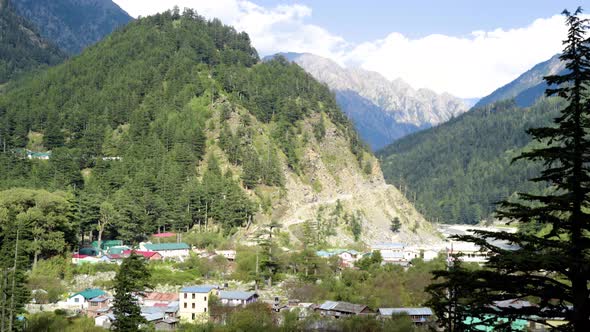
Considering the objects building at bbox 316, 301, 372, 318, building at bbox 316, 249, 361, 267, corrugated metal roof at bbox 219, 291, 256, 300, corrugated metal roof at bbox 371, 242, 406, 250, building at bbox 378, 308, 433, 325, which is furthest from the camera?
corrugated metal roof at bbox 371, 242, 406, 250

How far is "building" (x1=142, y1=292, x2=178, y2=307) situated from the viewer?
176ft

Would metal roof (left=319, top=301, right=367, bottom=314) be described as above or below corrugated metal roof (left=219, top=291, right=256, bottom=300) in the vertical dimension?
below

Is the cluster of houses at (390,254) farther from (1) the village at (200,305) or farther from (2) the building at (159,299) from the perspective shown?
(2) the building at (159,299)

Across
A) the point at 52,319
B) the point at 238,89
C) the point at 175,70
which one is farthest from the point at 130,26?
the point at 52,319

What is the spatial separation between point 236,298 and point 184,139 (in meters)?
51.1

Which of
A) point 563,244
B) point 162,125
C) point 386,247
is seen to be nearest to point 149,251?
point 162,125

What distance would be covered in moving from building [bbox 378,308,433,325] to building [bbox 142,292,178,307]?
829 inches

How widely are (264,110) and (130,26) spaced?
51328mm

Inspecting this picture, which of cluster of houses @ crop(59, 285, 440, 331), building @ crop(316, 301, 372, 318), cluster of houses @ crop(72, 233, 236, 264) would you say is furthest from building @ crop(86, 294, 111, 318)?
building @ crop(316, 301, 372, 318)

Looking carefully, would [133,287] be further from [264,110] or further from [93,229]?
[264,110]

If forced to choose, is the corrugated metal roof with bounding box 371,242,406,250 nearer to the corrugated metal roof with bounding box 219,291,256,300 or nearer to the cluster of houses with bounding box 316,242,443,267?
the cluster of houses with bounding box 316,242,443,267

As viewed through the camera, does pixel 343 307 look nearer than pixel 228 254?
Yes

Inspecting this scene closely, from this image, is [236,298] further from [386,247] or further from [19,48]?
[19,48]

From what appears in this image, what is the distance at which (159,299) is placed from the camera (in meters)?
55.3
